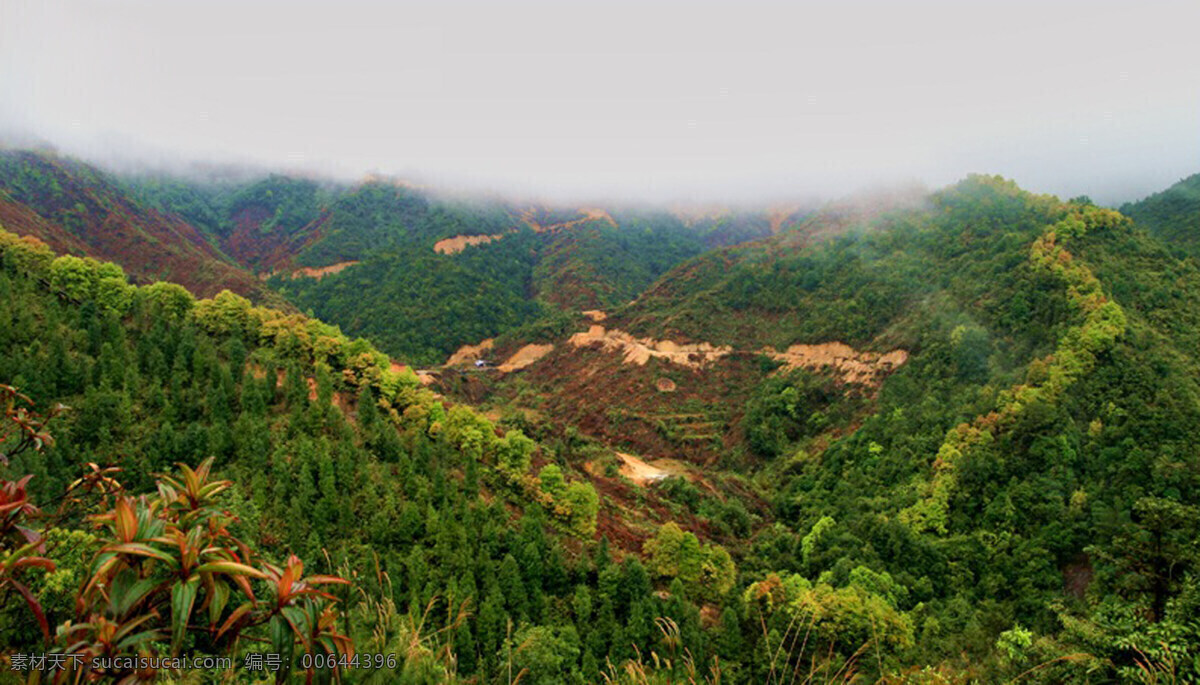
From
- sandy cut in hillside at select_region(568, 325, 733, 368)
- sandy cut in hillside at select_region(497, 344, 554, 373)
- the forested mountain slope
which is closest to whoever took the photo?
the forested mountain slope

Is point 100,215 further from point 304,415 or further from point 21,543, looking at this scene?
point 21,543

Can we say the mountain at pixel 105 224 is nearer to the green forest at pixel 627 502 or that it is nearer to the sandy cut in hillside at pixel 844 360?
the green forest at pixel 627 502

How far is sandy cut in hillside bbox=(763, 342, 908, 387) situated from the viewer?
2343 inches

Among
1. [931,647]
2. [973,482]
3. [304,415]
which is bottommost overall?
[931,647]

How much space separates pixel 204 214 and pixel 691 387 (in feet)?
496

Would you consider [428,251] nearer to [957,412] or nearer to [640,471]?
[640,471]

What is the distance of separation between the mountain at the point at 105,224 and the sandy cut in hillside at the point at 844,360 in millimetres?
72012

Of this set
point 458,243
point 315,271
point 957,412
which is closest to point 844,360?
point 957,412

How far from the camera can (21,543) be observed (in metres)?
4.05

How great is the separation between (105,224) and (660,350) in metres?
92.2

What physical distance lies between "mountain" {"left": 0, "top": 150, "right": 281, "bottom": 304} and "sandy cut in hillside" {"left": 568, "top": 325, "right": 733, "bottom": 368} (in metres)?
48.8

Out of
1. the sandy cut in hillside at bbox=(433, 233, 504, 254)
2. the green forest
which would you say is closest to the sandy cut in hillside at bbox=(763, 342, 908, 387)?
the green forest

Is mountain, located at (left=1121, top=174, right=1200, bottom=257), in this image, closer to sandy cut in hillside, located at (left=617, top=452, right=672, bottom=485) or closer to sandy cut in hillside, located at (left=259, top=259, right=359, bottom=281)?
sandy cut in hillside, located at (left=617, top=452, right=672, bottom=485)

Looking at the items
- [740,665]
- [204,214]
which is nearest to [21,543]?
[740,665]
